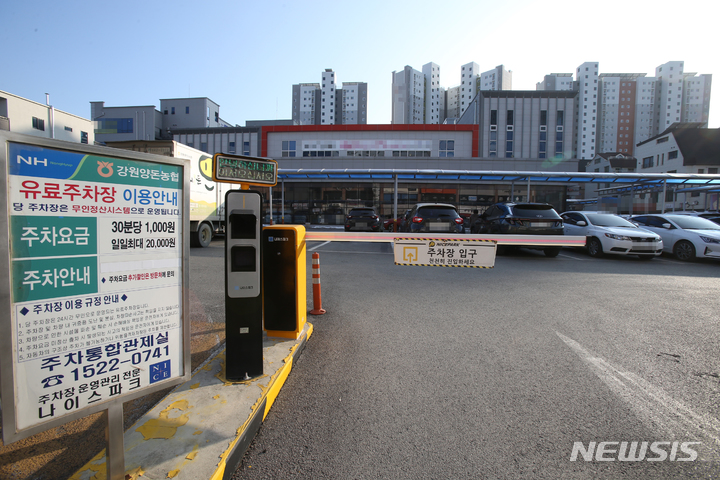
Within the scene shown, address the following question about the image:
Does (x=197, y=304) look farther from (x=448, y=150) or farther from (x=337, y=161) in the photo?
(x=448, y=150)

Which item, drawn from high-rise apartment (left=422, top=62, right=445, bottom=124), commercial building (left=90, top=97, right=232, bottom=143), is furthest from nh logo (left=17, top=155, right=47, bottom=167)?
high-rise apartment (left=422, top=62, right=445, bottom=124)

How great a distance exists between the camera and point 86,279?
171 cm

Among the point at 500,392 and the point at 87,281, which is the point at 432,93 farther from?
the point at 87,281

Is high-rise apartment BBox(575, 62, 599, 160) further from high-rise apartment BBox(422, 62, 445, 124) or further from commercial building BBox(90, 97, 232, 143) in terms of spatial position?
commercial building BBox(90, 97, 232, 143)

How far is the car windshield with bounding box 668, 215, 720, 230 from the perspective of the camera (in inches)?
455

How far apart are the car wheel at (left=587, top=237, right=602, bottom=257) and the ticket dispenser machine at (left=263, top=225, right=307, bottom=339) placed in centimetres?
1144

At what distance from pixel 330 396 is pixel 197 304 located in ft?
11.8

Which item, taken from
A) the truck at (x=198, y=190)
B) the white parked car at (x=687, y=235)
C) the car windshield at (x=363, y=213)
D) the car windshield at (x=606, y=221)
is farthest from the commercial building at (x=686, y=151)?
the truck at (x=198, y=190)

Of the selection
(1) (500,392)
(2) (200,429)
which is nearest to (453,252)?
(1) (500,392)

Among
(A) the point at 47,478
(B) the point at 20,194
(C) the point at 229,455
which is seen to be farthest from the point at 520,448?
(B) the point at 20,194

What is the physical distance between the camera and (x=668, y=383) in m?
3.20

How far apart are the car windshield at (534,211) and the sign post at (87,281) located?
426 inches

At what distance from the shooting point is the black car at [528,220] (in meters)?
10.7

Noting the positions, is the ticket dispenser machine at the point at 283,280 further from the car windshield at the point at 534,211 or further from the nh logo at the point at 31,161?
the car windshield at the point at 534,211
